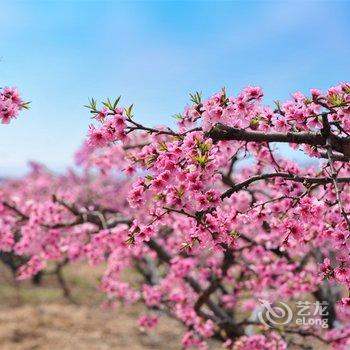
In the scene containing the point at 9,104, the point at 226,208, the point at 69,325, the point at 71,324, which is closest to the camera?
the point at 9,104

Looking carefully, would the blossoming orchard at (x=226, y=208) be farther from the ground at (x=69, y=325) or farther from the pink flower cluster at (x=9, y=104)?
the ground at (x=69, y=325)

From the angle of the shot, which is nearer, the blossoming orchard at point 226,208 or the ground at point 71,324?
the blossoming orchard at point 226,208

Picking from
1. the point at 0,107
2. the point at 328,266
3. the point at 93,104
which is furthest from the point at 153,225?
the point at 0,107

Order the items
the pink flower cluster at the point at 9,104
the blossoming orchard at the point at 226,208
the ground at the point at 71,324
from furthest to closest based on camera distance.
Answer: the ground at the point at 71,324 → the pink flower cluster at the point at 9,104 → the blossoming orchard at the point at 226,208

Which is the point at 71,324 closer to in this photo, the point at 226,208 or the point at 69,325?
the point at 69,325
